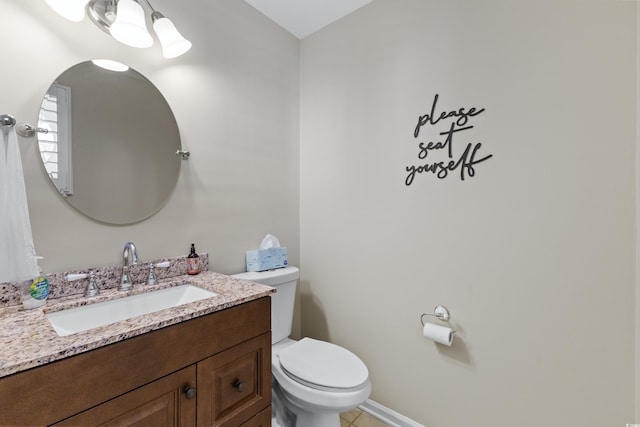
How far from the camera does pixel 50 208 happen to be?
3.57ft

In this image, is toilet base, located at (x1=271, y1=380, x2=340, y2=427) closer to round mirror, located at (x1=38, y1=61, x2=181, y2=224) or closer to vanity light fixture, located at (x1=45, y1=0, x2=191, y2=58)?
round mirror, located at (x1=38, y1=61, x2=181, y2=224)

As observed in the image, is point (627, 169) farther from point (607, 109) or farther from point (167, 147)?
point (167, 147)

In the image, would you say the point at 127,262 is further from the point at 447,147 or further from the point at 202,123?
the point at 447,147

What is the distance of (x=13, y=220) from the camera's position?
0.91m

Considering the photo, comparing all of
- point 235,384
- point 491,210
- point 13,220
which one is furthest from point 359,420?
point 13,220

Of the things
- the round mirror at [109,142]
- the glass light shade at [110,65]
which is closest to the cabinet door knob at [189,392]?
the round mirror at [109,142]

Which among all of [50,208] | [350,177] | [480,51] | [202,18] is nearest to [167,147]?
[50,208]

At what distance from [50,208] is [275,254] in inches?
43.4

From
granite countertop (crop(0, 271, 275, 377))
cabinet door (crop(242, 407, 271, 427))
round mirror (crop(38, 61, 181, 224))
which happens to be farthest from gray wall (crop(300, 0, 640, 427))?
round mirror (crop(38, 61, 181, 224))

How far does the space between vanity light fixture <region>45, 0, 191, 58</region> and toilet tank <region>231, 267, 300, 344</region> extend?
124 centimetres

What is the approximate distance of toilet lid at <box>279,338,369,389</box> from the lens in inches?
50.4

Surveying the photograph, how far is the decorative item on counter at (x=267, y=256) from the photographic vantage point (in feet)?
5.74

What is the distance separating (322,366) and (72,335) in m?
1.04

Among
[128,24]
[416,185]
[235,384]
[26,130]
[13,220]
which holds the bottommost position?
[235,384]
